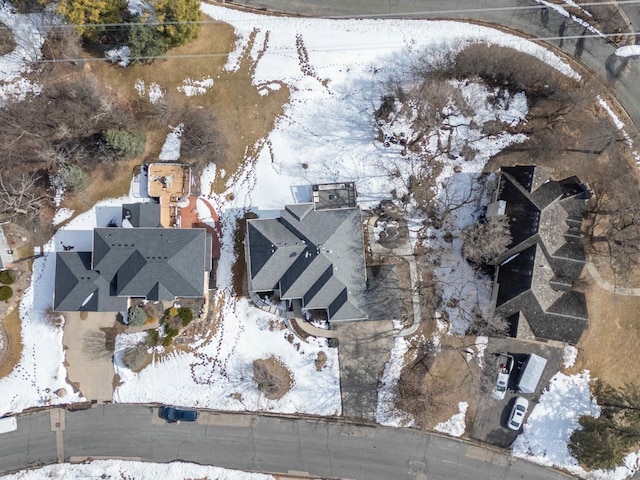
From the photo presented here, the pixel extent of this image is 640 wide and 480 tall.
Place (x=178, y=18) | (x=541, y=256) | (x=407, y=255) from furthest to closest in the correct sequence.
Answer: (x=407, y=255)
(x=178, y=18)
(x=541, y=256)

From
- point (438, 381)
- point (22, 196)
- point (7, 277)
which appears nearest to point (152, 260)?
point (22, 196)

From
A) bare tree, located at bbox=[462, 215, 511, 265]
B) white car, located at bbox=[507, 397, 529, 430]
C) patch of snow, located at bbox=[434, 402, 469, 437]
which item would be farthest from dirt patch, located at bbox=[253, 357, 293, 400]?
white car, located at bbox=[507, 397, 529, 430]

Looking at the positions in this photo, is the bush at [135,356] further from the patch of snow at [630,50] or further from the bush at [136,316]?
the patch of snow at [630,50]

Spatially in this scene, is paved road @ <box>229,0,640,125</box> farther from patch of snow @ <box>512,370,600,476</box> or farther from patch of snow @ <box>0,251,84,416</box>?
patch of snow @ <box>0,251,84,416</box>

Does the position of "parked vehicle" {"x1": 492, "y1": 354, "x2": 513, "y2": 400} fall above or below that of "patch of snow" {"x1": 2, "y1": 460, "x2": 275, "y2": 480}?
above

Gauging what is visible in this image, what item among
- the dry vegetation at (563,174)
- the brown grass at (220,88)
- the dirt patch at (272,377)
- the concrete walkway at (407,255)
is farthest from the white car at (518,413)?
the brown grass at (220,88)

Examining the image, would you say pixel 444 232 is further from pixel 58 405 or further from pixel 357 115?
pixel 58 405

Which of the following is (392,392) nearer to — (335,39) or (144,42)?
(335,39)
